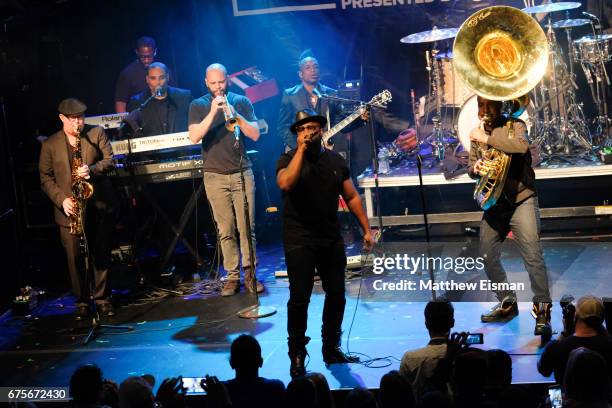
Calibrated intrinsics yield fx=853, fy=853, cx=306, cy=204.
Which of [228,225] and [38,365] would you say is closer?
[38,365]

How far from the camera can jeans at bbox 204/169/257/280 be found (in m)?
9.97

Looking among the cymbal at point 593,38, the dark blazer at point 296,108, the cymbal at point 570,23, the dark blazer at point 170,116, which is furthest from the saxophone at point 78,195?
the cymbal at point 593,38

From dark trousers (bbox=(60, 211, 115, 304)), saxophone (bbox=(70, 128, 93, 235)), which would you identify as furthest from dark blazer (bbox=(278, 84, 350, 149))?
saxophone (bbox=(70, 128, 93, 235))

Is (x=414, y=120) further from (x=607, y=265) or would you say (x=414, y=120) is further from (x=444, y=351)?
(x=444, y=351)

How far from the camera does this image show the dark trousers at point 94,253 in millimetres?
9703

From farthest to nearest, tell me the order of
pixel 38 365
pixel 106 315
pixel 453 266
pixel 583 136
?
pixel 583 136 → pixel 106 315 → pixel 38 365 → pixel 453 266

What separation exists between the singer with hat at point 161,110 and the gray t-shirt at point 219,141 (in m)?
1.31

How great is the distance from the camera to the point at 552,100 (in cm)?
1259

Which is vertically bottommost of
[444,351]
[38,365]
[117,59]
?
[38,365]

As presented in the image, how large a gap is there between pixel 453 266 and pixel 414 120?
6049mm

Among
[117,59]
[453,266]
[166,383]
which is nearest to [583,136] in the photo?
[453,266]

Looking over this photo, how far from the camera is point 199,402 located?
5.73 meters

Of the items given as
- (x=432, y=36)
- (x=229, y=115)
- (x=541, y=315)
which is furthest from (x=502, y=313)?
(x=432, y=36)

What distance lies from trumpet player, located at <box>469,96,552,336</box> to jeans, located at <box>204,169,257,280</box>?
3.04 metres
